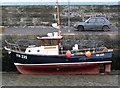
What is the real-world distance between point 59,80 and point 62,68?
1.32 meters

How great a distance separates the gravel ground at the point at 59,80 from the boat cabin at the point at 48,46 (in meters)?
1.01

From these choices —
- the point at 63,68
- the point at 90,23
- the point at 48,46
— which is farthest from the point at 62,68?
the point at 90,23

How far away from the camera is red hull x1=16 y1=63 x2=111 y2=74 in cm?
1569

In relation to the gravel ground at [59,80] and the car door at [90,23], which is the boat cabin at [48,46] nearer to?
the gravel ground at [59,80]

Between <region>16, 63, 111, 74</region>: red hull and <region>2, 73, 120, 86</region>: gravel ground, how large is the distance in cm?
35

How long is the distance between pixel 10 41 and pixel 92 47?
3.81 metres

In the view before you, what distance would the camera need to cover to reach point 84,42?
17.1 m

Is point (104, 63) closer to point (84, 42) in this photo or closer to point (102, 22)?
point (84, 42)

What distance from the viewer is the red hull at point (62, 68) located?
15.7 metres

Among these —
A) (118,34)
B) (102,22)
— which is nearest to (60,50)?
(118,34)

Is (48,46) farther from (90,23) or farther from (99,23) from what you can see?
(99,23)

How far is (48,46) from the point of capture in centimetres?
1570

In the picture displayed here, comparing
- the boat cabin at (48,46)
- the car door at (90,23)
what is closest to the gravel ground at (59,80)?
the boat cabin at (48,46)

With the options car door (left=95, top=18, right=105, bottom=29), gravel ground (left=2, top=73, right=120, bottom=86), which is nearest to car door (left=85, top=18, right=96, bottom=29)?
car door (left=95, top=18, right=105, bottom=29)
